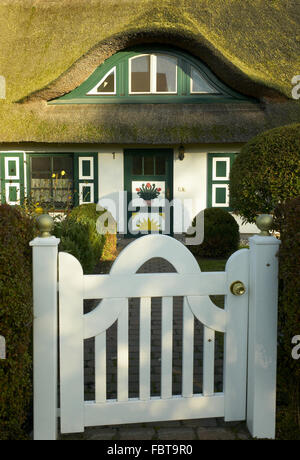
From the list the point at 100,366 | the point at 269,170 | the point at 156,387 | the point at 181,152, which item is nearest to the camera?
the point at 100,366

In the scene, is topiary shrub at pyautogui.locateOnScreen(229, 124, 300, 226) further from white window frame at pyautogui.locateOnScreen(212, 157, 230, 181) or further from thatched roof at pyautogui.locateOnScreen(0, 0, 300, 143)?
white window frame at pyautogui.locateOnScreen(212, 157, 230, 181)

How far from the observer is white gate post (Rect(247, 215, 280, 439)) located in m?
2.16

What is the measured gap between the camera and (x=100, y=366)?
2162mm

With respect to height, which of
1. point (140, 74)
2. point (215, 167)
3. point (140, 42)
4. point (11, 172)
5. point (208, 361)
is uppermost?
point (140, 42)

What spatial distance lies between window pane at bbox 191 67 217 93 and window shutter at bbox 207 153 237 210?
173 cm

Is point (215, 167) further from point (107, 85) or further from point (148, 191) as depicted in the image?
point (107, 85)

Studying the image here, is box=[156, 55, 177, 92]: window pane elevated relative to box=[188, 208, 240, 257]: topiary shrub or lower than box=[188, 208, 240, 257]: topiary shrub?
elevated

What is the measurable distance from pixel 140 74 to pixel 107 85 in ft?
2.94

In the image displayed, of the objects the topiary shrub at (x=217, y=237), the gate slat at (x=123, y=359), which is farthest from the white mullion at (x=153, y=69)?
the gate slat at (x=123, y=359)

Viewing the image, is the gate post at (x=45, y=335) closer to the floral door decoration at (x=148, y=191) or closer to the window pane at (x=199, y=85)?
the floral door decoration at (x=148, y=191)

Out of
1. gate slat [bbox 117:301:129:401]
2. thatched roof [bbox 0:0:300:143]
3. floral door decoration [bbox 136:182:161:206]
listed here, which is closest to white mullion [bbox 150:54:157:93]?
thatched roof [bbox 0:0:300:143]

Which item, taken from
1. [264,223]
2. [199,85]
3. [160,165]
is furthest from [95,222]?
[264,223]

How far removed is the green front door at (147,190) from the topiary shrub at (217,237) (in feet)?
8.59

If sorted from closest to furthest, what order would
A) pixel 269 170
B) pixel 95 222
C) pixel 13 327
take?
pixel 13 327
pixel 269 170
pixel 95 222
